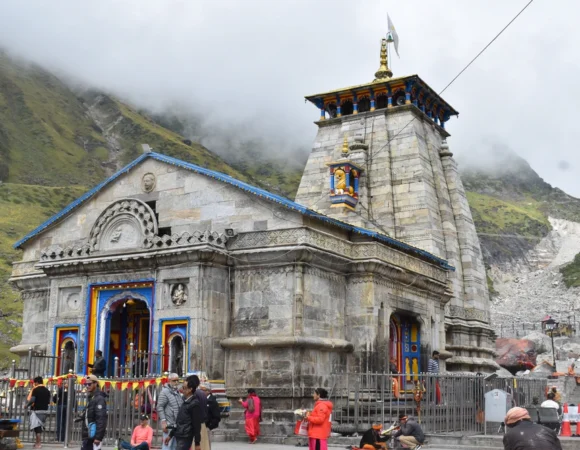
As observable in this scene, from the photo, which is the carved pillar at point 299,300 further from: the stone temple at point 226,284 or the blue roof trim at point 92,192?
the blue roof trim at point 92,192

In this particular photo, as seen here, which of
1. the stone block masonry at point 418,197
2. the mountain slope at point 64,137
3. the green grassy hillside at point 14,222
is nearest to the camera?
the stone block masonry at point 418,197

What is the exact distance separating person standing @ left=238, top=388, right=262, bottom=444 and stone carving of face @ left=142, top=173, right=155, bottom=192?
767cm

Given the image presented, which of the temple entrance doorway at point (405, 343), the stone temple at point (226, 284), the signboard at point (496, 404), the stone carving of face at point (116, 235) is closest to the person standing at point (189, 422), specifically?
the stone temple at point (226, 284)

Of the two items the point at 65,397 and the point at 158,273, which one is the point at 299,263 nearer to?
the point at 158,273

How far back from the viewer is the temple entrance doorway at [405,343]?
26.7 metres

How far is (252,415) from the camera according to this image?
20.0m

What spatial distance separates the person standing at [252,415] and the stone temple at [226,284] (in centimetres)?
123

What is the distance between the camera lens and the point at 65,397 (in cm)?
1931

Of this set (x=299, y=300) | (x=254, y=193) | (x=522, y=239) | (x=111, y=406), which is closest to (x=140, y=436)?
(x=111, y=406)

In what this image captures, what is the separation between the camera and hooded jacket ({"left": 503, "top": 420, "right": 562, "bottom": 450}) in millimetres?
8484

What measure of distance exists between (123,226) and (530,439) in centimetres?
1757

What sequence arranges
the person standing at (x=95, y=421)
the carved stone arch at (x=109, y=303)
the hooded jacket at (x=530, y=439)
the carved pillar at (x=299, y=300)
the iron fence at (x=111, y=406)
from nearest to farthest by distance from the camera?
1. the hooded jacket at (x=530, y=439)
2. the person standing at (x=95, y=421)
3. the iron fence at (x=111, y=406)
4. the carved pillar at (x=299, y=300)
5. the carved stone arch at (x=109, y=303)

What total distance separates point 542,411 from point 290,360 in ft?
21.8

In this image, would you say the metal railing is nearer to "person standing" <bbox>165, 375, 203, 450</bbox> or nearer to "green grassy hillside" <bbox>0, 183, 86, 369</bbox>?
"person standing" <bbox>165, 375, 203, 450</bbox>
